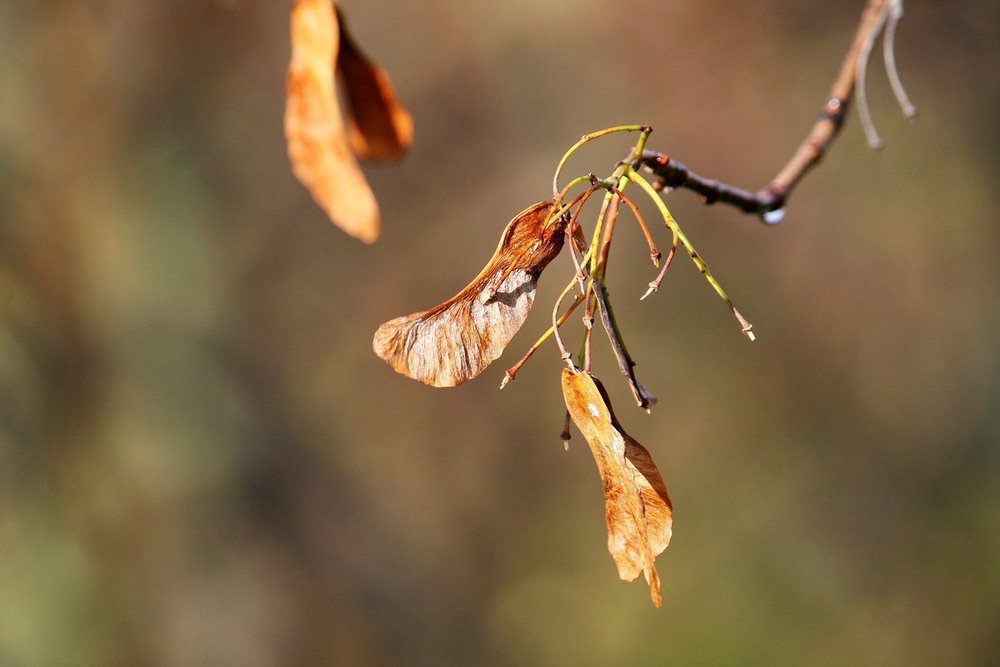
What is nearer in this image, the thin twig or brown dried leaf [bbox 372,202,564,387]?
brown dried leaf [bbox 372,202,564,387]

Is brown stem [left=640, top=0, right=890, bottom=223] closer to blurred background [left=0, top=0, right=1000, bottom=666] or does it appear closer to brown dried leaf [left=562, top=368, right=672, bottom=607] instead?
brown dried leaf [left=562, top=368, right=672, bottom=607]

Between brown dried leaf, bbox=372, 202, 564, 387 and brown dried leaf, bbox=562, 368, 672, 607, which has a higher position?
brown dried leaf, bbox=372, 202, 564, 387

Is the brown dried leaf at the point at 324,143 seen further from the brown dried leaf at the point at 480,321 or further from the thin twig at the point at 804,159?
the thin twig at the point at 804,159

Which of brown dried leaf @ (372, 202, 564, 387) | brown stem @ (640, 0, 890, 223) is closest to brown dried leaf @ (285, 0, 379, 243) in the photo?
brown dried leaf @ (372, 202, 564, 387)

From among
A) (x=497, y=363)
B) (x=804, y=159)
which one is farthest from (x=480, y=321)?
(x=497, y=363)

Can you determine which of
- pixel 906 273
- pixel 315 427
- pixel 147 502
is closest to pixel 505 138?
pixel 315 427

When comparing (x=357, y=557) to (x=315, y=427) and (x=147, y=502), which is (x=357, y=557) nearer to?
(x=315, y=427)
